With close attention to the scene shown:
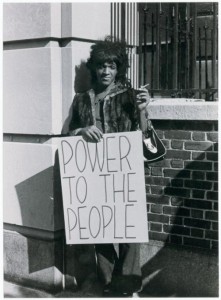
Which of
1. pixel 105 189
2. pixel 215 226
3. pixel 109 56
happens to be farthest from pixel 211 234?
pixel 109 56

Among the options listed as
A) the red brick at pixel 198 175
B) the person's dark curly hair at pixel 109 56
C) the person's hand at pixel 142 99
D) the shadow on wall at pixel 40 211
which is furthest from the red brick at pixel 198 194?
the shadow on wall at pixel 40 211

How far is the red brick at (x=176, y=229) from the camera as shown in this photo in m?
4.20

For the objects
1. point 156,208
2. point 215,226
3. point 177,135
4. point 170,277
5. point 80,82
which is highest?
point 80,82

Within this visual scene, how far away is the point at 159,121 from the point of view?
14.0 feet

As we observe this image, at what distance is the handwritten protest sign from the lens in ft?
12.4

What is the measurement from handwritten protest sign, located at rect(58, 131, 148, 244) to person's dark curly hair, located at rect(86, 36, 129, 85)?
2.11ft

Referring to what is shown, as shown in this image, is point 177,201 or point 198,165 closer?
point 198,165

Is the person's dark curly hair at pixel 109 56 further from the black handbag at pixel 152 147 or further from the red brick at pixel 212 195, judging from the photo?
the red brick at pixel 212 195

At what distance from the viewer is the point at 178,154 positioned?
419cm

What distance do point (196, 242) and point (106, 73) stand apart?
1.65 meters

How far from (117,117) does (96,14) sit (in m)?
1.11

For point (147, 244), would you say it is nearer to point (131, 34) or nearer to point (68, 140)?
point (68, 140)

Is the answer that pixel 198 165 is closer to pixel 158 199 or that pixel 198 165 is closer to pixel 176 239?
pixel 158 199

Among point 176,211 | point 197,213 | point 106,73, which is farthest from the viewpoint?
point 176,211
